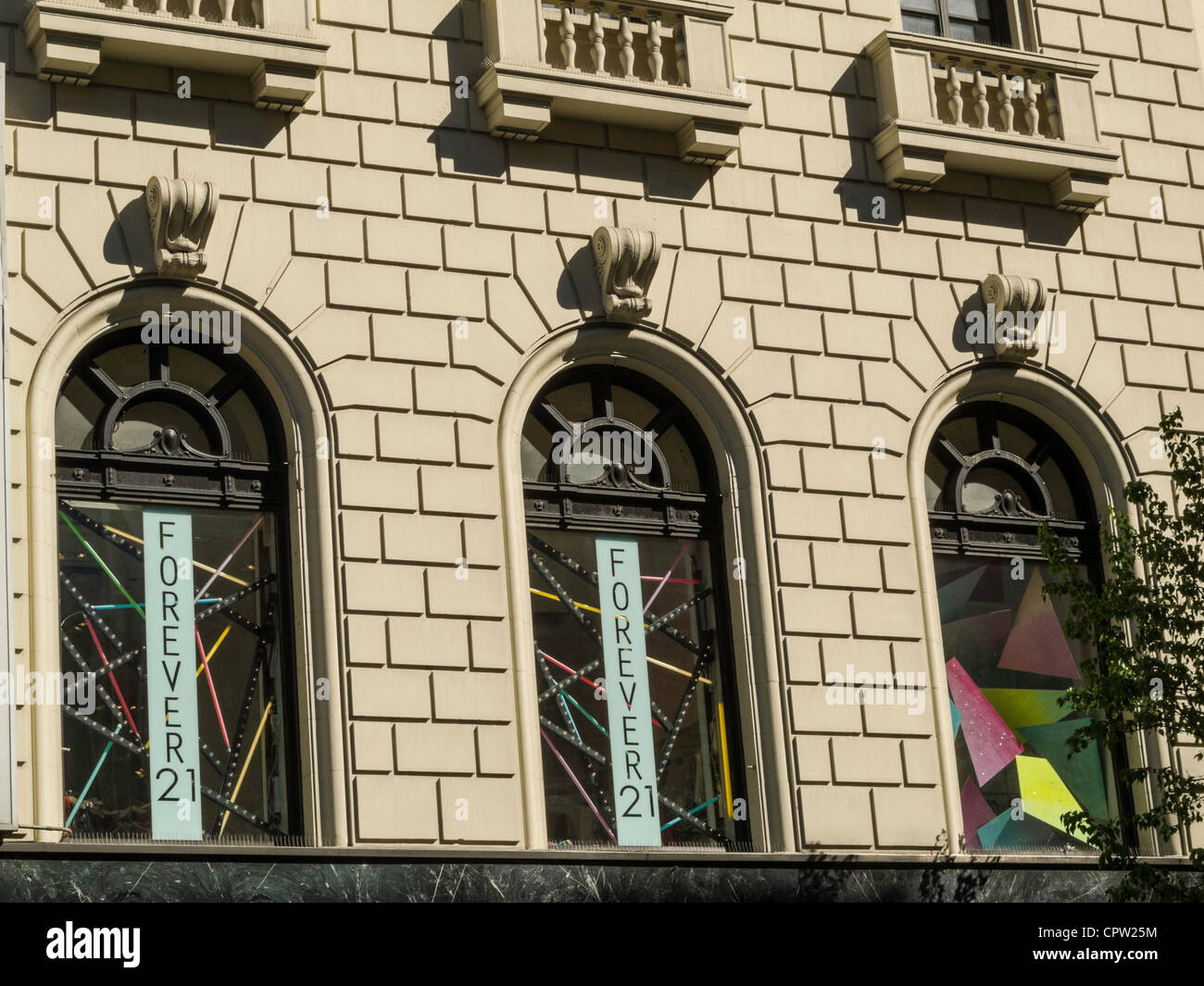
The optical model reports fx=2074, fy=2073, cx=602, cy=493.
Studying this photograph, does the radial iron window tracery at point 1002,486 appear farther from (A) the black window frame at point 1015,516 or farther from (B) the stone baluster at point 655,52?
(B) the stone baluster at point 655,52

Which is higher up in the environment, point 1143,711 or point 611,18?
point 611,18

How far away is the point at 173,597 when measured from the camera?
17500 millimetres

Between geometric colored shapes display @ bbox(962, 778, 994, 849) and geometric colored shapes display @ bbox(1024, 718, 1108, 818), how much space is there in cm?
85

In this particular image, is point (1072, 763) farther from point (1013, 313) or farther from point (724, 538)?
point (1013, 313)

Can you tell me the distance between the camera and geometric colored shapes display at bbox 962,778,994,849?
19.7m

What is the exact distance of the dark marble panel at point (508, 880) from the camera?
51.1ft

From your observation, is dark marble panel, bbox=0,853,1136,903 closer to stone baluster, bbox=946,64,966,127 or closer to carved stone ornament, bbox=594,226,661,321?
carved stone ornament, bbox=594,226,661,321

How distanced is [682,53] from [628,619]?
5.71m

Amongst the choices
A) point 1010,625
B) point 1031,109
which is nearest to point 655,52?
point 1031,109

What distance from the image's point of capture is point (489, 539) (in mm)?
18375

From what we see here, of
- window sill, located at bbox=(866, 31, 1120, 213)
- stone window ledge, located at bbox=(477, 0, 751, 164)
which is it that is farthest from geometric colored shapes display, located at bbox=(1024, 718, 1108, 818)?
stone window ledge, located at bbox=(477, 0, 751, 164)

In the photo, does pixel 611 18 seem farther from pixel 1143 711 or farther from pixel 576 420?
pixel 1143 711
